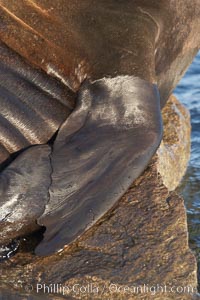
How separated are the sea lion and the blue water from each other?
39.8 inches

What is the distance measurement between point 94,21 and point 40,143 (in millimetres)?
851

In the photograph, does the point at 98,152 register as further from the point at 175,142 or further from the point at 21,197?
the point at 175,142

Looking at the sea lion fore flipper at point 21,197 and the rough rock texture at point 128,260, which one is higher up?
the sea lion fore flipper at point 21,197

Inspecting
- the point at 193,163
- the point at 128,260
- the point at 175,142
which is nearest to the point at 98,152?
the point at 128,260

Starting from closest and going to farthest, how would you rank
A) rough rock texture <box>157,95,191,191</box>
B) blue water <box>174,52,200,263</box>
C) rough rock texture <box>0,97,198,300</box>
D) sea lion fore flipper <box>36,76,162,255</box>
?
rough rock texture <box>0,97,198,300</box> → sea lion fore flipper <box>36,76,162,255</box> → blue water <box>174,52,200,263</box> → rough rock texture <box>157,95,191,191</box>

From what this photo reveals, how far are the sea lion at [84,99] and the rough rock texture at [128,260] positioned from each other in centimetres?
13

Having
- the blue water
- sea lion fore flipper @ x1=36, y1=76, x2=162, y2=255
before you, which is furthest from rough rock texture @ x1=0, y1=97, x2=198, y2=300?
the blue water

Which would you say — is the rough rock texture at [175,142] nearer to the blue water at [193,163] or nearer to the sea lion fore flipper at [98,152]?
the blue water at [193,163]

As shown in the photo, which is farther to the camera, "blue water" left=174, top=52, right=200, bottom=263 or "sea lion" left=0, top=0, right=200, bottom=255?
"blue water" left=174, top=52, right=200, bottom=263

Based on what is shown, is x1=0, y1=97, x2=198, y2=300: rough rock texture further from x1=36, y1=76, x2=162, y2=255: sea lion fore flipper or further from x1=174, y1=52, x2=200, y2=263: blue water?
x1=174, y1=52, x2=200, y2=263: blue water

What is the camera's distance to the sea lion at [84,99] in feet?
15.4

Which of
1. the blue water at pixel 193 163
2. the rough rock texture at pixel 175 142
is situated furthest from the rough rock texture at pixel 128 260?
the rough rock texture at pixel 175 142

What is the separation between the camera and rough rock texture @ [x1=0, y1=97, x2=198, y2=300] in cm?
442

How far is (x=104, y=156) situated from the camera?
4.81m
